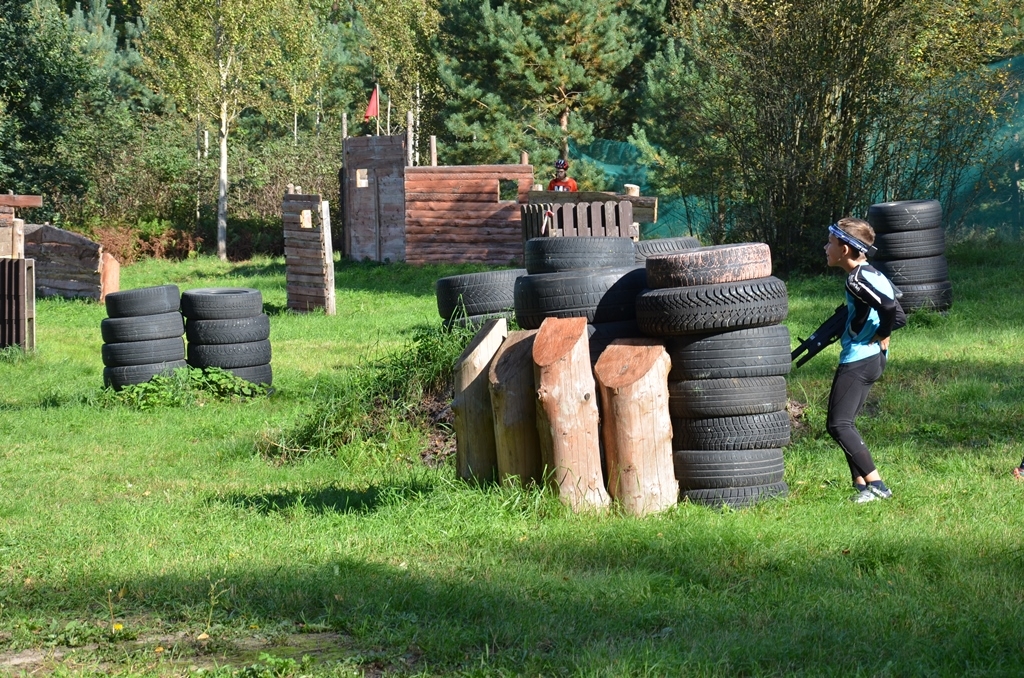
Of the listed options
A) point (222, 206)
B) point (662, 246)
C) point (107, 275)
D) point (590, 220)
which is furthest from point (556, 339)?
point (222, 206)

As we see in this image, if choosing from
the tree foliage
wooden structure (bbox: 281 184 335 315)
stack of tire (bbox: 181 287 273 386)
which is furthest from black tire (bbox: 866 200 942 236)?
wooden structure (bbox: 281 184 335 315)

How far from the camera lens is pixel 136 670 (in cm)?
442

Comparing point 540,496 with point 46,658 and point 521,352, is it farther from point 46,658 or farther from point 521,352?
point 46,658

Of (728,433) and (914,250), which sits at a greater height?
(914,250)

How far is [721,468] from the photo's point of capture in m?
6.65

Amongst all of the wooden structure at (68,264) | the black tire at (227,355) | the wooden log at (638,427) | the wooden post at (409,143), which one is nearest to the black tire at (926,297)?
the black tire at (227,355)

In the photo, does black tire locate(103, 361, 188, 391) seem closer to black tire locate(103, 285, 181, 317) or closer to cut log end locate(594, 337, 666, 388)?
black tire locate(103, 285, 181, 317)

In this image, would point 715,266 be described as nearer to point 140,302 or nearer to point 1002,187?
point 140,302

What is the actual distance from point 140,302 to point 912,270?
8997 mm

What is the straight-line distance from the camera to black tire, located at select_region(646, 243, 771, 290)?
6.58 metres

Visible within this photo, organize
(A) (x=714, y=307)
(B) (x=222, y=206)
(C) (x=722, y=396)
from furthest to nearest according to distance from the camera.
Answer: (B) (x=222, y=206) < (C) (x=722, y=396) < (A) (x=714, y=307)

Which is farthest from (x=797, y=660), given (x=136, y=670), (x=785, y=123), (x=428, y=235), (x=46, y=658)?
(x=428, y=235)

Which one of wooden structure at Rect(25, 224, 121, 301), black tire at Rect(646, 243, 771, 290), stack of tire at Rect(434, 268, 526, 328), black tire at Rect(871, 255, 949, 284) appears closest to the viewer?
black tire at Rect(646, 243, 771, 290)

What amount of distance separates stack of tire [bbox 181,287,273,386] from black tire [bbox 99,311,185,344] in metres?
0.22
